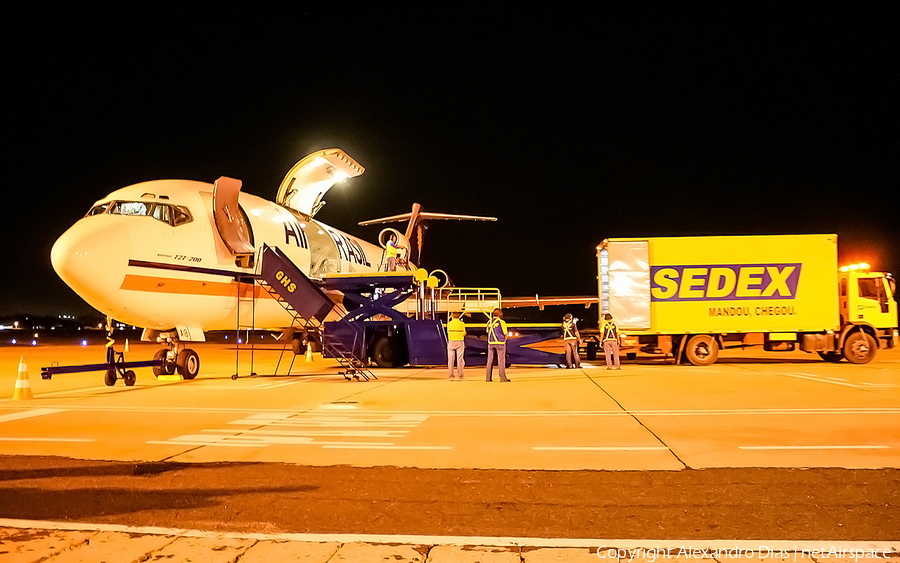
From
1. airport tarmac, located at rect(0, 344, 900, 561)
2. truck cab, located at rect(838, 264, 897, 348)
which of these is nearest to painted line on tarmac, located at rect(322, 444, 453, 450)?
airport tarmac, located at rect(0, 344, 900, 561)

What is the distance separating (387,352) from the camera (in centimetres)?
1772

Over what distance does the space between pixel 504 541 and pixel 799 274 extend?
16.4 meters

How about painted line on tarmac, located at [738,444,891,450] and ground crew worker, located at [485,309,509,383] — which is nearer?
painted line on tarmac, located at [738,444,891,450]

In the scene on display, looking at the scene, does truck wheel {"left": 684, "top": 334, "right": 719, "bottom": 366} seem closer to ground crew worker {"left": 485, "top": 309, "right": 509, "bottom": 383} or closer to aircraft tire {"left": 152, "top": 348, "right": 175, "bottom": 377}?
ground crew worker {"left": 485, "top": 309, "right": 509, "bottom": 383}

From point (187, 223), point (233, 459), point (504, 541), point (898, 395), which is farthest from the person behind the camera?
point (187, 223)

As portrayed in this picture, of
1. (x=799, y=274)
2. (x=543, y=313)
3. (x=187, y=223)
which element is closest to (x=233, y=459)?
(x=187, y=223)

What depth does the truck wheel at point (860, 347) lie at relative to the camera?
17.2 metres

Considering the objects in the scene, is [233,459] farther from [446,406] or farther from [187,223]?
[187,223]

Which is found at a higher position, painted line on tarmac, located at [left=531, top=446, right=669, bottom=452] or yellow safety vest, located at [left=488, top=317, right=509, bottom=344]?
yellow safety vest, located at [left=488, top=317, right=509, bottom=344]

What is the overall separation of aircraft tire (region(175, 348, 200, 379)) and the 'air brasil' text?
12366mm

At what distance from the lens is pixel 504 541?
12.0ft

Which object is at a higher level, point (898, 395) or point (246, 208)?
point (246, 208)

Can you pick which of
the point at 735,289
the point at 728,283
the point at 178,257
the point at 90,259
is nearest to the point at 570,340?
the point at 728,283

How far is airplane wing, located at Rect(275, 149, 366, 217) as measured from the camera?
1846 cm
